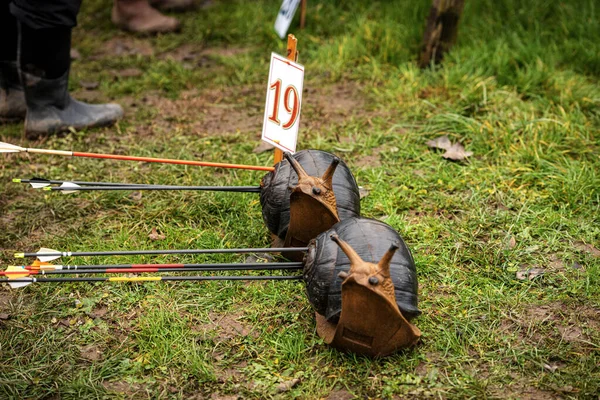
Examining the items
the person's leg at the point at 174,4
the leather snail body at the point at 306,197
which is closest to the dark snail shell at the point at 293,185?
the leather snail body at the point at 306,197

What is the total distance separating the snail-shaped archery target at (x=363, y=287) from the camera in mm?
2068

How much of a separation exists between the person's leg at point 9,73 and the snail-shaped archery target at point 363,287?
2.59 meters

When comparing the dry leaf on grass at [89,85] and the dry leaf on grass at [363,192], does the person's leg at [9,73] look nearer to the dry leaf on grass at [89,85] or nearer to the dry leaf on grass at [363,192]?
the dry leaf on grass at [89,85]

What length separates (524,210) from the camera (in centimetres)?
313

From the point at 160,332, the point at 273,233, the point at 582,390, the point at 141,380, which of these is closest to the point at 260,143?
the point at 273,233

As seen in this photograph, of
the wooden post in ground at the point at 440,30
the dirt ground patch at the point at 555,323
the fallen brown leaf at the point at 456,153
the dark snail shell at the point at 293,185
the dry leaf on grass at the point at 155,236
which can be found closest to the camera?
the dirt ground patch at the point at 555,323

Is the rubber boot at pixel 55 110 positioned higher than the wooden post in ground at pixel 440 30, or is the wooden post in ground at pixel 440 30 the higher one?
the wooden post in ground at pixel 440 30

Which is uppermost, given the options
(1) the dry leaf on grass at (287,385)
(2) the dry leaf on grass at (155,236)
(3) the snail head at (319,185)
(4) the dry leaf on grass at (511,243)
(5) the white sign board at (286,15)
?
(5) the white sign board at (286,15)

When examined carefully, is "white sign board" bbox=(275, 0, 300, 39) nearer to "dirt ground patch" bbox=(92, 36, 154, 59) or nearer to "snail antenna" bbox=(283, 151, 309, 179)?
"snail antenna" bbox=(283, 151, 309, 179)

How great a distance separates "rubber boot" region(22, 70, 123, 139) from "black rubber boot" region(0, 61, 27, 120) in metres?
0.30

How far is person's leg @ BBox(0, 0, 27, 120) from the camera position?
3.74 m

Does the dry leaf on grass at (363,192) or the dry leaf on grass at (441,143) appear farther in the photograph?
the dry leaf on grass at (441,143)

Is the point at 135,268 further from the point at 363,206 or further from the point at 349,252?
the point at 363,206

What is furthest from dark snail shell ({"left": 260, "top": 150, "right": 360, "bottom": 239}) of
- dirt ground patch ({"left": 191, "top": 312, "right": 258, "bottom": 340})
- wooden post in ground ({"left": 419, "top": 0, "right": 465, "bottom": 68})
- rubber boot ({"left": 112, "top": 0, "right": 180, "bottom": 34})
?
rubber boot ({"left": 112, "top": 0, "right": 180, "bottom": 34})
